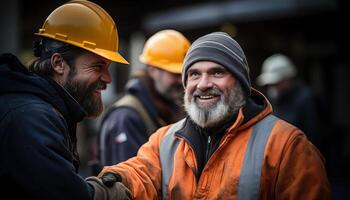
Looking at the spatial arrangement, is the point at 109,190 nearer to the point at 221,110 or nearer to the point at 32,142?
the point at 32,142

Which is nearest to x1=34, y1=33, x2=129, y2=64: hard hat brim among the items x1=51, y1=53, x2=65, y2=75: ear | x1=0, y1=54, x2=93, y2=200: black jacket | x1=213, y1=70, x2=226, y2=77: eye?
x1=51, y1=53, x2=65, y2=75: ear

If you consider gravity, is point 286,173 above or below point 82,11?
below

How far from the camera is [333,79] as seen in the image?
9.60 metres

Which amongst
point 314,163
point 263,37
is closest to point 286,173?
point 314,163

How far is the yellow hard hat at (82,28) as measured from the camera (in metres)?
3.11

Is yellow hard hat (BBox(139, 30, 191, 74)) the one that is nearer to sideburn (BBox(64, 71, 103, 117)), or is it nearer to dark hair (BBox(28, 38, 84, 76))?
sideburn (BBox(64, 71, 103, 117))

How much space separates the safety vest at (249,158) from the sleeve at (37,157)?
2.58 feet

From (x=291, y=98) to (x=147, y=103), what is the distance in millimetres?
3431

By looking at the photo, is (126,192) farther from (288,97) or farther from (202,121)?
(288,97)

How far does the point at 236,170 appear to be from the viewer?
3051mm

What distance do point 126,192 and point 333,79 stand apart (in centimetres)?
730

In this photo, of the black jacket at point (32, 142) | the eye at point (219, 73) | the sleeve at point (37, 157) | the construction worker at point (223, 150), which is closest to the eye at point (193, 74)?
the construction worker at point (223, 150)

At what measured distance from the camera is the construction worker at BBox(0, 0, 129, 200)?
2.55 meters

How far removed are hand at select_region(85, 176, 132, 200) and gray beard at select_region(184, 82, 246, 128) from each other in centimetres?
68
